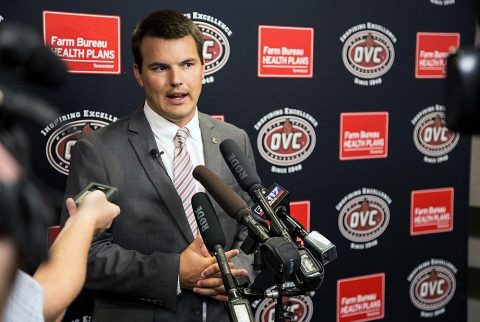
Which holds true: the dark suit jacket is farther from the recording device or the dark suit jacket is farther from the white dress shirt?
the recording device

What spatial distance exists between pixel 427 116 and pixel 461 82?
8.74 feet

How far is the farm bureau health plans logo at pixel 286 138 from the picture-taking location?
261cm

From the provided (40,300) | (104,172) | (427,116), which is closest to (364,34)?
(427,116)

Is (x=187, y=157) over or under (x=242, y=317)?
over

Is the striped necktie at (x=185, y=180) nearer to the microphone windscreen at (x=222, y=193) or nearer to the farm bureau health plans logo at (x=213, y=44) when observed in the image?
the microphone windscreen at (x=222, y=193)

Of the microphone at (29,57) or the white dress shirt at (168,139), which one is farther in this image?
the white dress shirt at (168,139)

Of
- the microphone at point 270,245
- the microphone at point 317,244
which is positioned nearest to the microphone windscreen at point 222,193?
the microphone at point 270,245

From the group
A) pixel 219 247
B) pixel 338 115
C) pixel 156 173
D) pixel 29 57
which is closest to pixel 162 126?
pixel 156 173

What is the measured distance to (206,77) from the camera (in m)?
2.45

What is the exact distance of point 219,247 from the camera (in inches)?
50.9

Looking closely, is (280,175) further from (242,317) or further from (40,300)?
(40,300)

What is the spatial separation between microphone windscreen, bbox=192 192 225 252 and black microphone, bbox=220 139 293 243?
0.35 feet

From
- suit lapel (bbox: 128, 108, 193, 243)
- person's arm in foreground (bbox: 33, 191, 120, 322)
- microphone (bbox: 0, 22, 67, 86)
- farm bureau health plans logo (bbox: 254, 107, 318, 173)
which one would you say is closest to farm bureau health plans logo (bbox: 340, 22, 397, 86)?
farm bureau health plans logo (bbox: 254, 107, 318, 173)

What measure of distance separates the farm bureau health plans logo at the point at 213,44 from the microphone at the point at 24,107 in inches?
75.7
